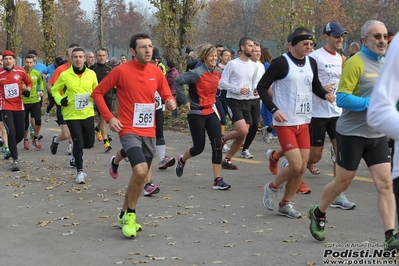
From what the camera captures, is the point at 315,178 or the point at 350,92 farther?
the point at 315,178

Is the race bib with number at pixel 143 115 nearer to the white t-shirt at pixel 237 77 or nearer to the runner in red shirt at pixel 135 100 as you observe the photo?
the runner in red shirt at pixel 135 100

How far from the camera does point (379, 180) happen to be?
6258 mm

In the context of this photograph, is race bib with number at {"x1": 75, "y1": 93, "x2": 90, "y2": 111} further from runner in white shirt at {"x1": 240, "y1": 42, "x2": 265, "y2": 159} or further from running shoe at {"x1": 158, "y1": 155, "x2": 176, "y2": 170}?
runner in white shirt at {"x1": 240, "y1": 42, "x2": 265, "y2": 159}

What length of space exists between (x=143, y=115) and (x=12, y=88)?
6020mm

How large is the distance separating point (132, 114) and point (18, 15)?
2398 centimetres

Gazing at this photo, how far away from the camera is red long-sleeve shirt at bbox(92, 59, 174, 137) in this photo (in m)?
7.58

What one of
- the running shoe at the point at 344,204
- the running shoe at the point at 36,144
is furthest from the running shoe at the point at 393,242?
the running shoe at the point at 36,144

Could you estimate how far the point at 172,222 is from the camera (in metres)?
7.98

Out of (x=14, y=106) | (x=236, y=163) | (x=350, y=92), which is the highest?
(x=350, y=92)

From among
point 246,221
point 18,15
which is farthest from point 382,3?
point 246,221

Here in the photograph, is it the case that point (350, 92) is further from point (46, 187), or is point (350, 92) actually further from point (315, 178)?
point (46, 187)

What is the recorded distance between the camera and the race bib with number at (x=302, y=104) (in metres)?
7.82

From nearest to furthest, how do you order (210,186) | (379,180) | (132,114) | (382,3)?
(379,180) → (132,114) → (210,186) → (382,3)

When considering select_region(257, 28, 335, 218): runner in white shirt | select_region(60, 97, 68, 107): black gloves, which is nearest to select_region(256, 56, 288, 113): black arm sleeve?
select_region(257, 28, 335, 218): runner in white shirt
